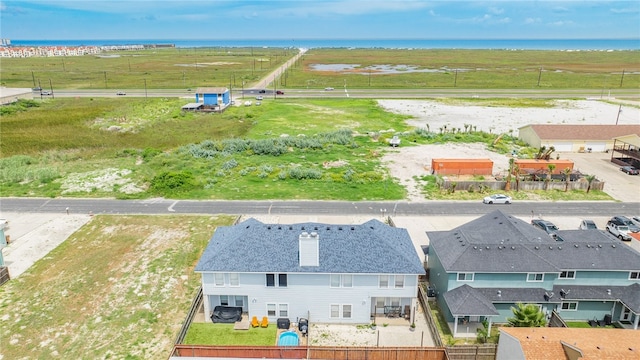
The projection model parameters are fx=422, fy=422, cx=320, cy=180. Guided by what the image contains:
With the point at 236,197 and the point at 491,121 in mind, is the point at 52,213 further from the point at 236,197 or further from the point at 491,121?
the point at 491,121

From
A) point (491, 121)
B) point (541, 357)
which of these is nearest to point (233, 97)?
point (491, 121)

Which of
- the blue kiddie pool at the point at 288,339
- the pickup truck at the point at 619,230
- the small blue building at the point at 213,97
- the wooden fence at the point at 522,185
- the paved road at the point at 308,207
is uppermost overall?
the small blue building at the point at 213,97

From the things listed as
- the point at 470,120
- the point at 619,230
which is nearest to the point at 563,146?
the point at 470,120

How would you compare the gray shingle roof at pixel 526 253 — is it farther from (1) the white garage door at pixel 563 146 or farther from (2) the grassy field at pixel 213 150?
(1) the white garage door at pixel 563 146

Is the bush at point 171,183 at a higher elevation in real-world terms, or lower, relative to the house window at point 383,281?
lower

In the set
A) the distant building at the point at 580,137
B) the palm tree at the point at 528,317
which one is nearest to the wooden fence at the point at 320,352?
the palm tree at the point at 528,317

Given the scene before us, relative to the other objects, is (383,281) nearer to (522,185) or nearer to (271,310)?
(271,310)

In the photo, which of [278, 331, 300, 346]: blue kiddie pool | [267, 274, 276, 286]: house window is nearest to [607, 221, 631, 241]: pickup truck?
[278, 331, 300, 346]: blue kiddie pool
